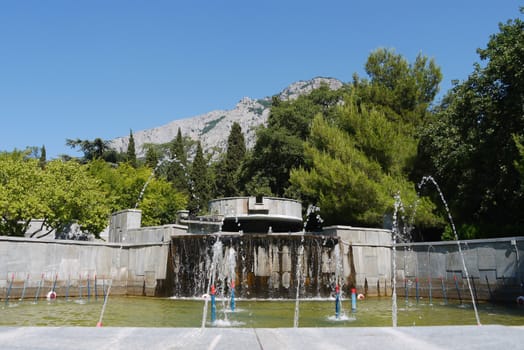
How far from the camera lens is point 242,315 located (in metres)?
12.4

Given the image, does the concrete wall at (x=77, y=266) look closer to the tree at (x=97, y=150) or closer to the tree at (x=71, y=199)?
the tree at (x=71, y=199)

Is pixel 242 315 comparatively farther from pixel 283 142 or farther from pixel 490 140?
pixel 283 142

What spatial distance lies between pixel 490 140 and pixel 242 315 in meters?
13.6

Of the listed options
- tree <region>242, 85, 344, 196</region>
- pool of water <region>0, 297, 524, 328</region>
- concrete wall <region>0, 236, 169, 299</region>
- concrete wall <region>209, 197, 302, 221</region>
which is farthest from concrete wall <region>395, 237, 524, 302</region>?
tree <region>242, 85, 344, 196</region>

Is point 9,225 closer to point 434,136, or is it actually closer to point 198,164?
point 434,136

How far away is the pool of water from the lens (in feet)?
35.1

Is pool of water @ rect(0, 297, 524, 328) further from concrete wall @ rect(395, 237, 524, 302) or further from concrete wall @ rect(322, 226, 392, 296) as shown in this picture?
concrete wall @ rect(322, 226, 392, 296)

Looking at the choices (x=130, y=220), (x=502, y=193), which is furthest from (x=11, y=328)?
(x=502, y=193)

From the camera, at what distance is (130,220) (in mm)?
21672

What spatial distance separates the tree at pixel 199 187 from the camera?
205ft

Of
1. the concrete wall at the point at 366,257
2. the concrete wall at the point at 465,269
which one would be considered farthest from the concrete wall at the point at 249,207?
the concrete wall at the point at 465,269

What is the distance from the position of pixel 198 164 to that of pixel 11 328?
206 feet

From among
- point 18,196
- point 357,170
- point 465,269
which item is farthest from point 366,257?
point 18,196

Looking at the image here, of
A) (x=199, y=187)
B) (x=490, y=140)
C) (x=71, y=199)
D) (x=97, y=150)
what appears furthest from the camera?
(x=199, y=187)
